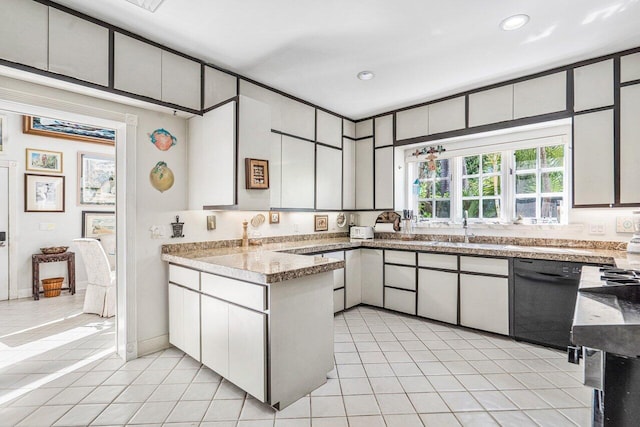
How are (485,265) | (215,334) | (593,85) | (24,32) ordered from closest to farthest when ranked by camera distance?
(24,32) → (215,334) → (593,85) → (485,265)

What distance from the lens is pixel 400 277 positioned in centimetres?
382

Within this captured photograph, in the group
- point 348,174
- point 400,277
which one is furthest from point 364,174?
point 400,277

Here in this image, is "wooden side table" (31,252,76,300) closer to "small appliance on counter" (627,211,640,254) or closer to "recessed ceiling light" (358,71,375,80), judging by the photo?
"recessed ceiling light" (358,71,375,80)

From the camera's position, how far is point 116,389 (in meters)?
2.25

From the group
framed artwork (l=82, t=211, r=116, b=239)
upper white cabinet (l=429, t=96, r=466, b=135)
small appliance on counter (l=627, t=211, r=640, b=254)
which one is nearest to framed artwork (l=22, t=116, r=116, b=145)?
framed artwork (l=82, t=211, r=116, b=239)

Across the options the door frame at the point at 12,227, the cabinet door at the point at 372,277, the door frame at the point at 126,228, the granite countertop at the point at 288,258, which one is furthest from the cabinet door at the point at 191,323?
the door frame at the point at 12,227

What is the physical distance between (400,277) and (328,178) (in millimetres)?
1598

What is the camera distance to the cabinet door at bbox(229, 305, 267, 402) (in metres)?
1.95

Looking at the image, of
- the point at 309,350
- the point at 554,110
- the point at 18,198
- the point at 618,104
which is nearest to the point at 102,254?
the point at 18,198

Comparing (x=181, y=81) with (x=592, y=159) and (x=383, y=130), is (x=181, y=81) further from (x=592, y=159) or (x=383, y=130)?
(x=592, y=159)

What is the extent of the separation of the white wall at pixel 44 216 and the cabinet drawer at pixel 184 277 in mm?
3472

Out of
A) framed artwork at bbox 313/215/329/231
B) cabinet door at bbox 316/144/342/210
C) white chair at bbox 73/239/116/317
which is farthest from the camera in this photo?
framed artwork at bbox 313/215/329/231

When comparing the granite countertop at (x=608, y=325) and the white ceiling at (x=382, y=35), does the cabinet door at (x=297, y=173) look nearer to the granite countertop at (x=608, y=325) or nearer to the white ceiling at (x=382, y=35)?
the white ceiling at (x=382, y=35)

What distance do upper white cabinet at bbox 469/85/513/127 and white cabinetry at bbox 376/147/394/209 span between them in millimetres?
1127
